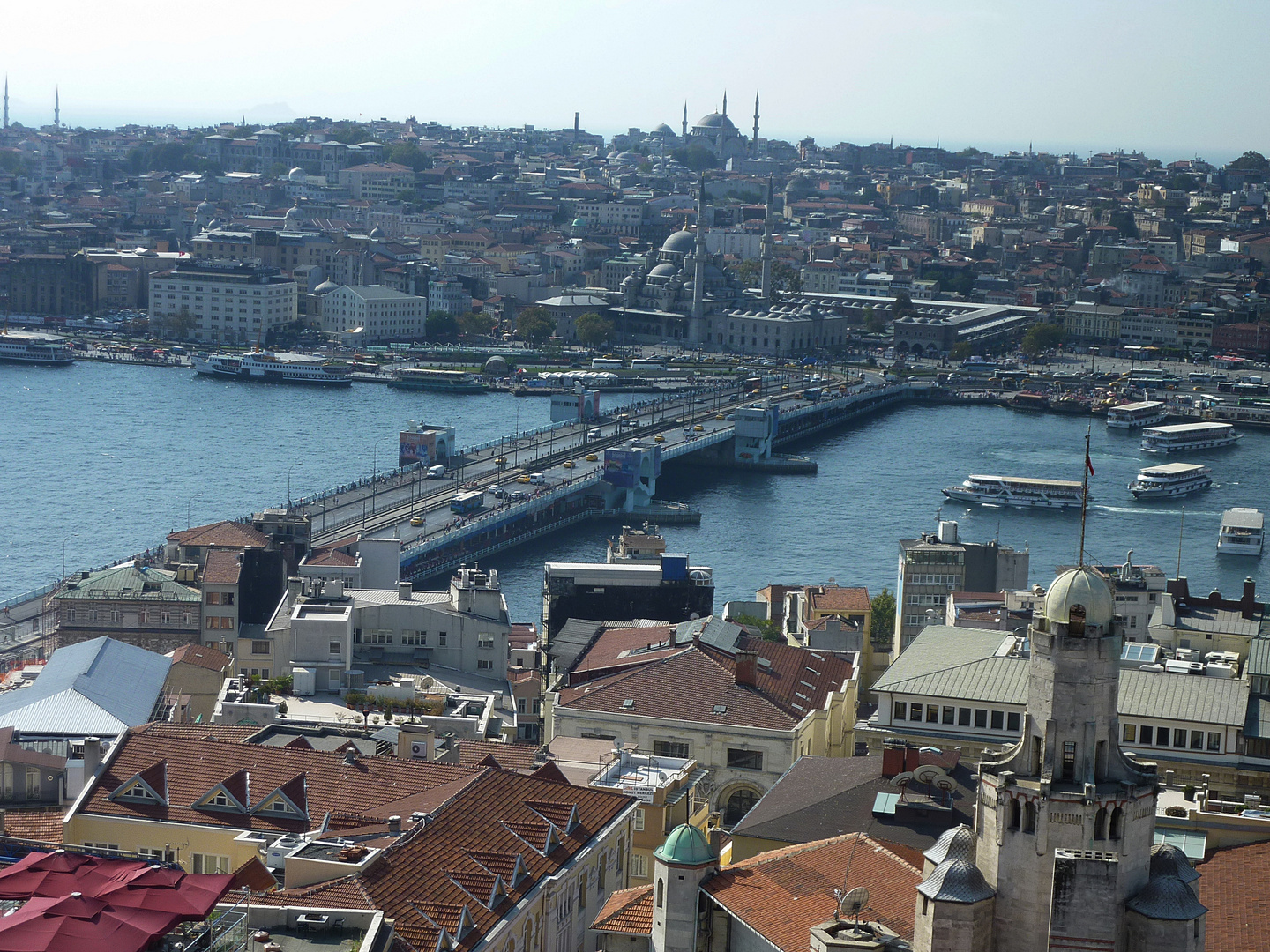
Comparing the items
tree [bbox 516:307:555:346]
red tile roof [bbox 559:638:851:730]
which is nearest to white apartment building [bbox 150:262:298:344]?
tree [bbox 516:307:555:346]

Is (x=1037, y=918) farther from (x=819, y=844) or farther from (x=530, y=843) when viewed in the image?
(x=530, y=843)

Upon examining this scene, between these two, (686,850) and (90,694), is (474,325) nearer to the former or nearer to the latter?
(90,694)

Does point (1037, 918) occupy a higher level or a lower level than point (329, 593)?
higher

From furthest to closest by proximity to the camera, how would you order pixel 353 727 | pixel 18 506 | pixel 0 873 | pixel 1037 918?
pixel 18 506, pixel 353 727, pixel 0 873, pixel 1037 918

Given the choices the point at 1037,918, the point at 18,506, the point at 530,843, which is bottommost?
the point at 18,506

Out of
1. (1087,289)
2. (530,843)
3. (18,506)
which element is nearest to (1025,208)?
(1087,289)
